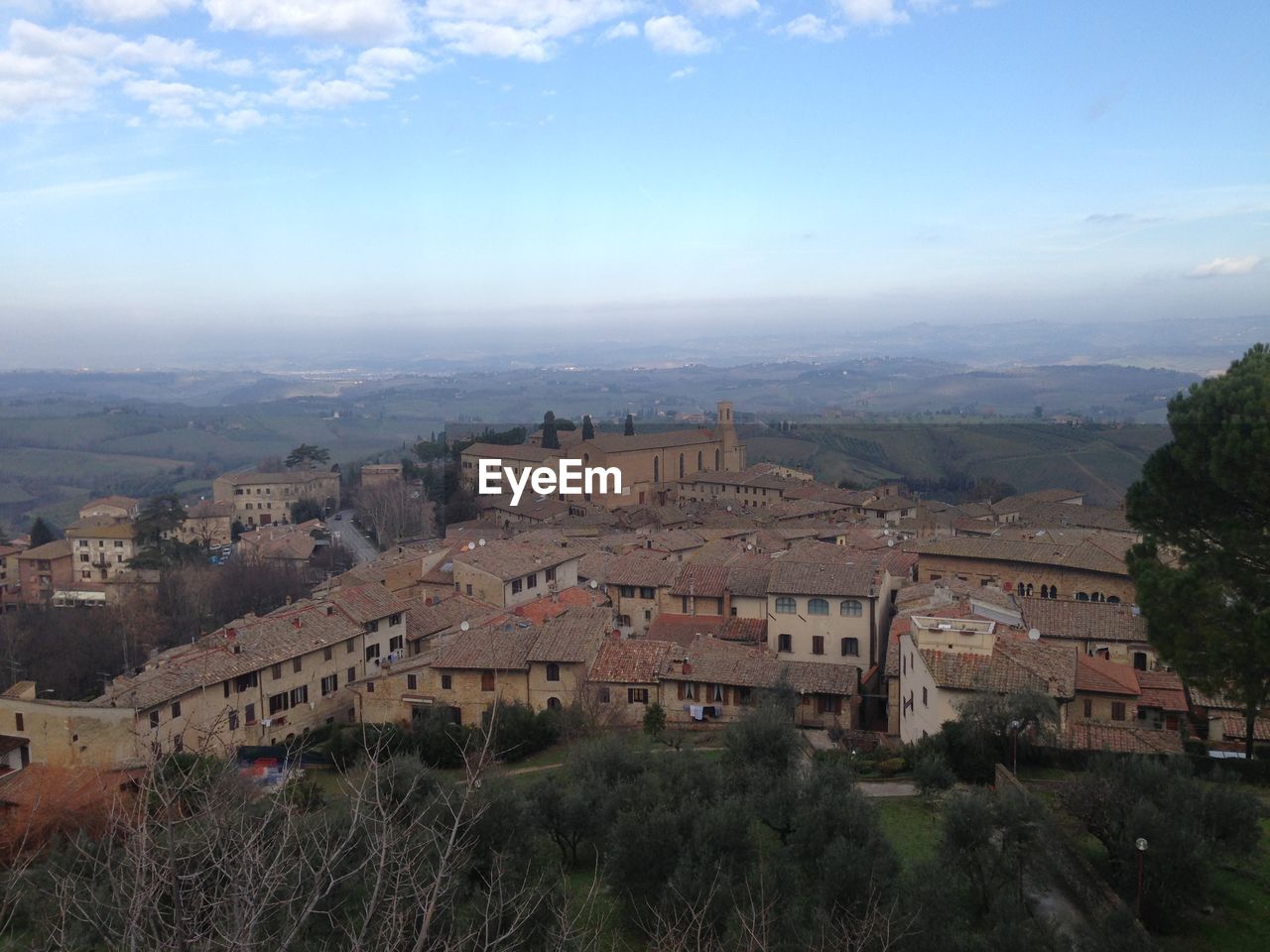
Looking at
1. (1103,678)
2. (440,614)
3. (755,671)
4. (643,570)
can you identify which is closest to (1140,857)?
(1103,678)

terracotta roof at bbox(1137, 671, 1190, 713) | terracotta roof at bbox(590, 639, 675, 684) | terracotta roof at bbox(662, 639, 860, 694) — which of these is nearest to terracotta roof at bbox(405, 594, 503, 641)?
terracotta roof at bbox(590, 639, 675, 684)

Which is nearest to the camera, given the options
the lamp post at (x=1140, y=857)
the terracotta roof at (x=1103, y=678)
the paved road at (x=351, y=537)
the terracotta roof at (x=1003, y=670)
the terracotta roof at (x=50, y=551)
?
the lamp post at (x=1140, y=857)

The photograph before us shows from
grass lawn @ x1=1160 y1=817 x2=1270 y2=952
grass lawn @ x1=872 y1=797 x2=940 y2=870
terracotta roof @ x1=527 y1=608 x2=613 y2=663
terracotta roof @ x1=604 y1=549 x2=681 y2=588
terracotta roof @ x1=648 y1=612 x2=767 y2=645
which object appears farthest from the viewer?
terracotta roof @ x1=604 y1=549 x2=681 y2=588

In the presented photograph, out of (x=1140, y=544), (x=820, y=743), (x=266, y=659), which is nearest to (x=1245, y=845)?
(x=1140, y=544)

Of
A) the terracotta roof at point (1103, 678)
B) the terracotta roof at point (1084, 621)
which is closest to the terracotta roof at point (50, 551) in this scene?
the terracotta roof at point (1084, 621)

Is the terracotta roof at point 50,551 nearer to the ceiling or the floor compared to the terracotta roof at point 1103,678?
nearer to the floor

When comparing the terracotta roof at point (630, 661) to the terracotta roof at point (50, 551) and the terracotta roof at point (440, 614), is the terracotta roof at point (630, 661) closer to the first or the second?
the terracotta roof at point (440, 614)

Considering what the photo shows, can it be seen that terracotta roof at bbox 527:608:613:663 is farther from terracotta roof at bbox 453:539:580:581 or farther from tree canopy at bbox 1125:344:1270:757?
tree canopy at bbox 1125:344:1270:757
